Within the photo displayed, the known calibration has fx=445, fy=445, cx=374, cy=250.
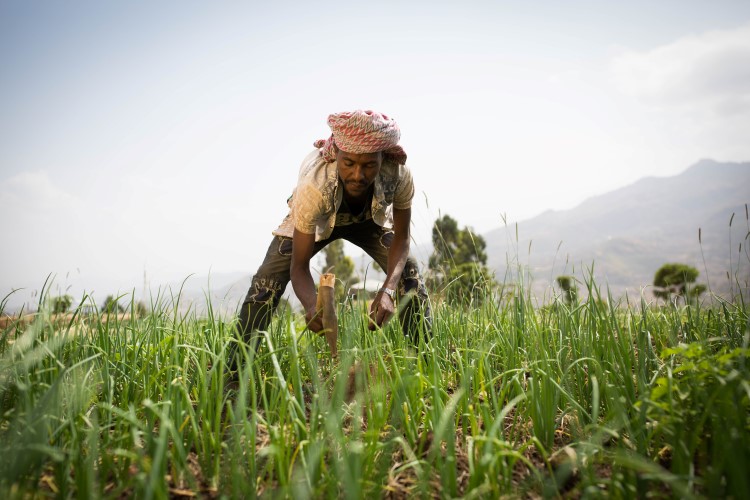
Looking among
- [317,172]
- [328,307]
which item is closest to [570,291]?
[328,307]

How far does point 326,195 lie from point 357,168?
24cm

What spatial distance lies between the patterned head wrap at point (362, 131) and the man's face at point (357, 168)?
34 mm

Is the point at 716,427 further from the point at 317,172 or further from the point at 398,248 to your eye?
the point at 317,172

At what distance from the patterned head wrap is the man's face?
3cm

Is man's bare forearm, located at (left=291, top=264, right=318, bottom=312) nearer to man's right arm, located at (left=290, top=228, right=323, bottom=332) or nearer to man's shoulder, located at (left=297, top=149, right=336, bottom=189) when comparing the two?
man's right arm, located at (left=290, top=228, right=323, bottom=332)

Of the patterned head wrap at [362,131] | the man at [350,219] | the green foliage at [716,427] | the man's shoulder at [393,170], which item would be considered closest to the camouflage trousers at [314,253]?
the man at [350,219]

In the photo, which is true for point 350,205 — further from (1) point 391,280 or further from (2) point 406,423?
(2) point 406,423

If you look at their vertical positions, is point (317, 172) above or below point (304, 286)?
above

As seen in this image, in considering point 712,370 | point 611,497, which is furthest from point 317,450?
point 712,370

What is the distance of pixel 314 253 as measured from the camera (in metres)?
2.76

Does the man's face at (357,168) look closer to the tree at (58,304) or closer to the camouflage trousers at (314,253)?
the camouflage trousers at (314,253)

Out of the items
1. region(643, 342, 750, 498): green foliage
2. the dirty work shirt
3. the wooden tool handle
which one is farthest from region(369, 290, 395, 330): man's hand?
region(643, 342, 750, 498): green foliage

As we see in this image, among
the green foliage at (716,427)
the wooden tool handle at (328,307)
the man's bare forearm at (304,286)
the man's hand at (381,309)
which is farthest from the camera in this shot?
the man's bare forearm at (304,286)

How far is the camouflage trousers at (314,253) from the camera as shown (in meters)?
2.67
